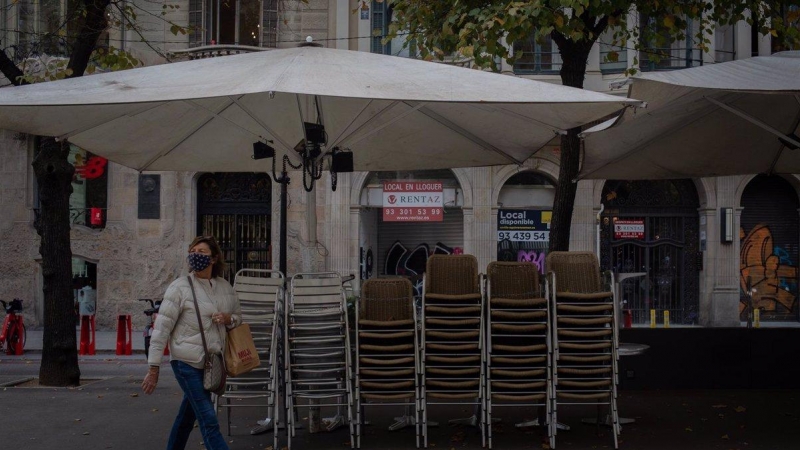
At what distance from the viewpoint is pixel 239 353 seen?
758cm

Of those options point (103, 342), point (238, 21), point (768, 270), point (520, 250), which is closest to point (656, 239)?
point (768, 270)

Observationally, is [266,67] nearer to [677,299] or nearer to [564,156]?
[564,156]

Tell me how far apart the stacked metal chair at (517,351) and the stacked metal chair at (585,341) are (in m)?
0.12

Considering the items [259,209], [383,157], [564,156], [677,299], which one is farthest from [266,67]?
[677,299]

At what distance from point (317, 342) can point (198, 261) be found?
1759mm

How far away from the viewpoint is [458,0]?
13.3 m

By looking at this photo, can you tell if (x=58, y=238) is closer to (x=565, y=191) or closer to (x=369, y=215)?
(x=565, y=191)

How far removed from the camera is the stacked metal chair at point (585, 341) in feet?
28.2

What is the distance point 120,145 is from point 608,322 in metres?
5.24

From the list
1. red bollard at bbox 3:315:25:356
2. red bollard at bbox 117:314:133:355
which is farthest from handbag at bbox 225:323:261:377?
red bollard at bbox 3:315:25:356

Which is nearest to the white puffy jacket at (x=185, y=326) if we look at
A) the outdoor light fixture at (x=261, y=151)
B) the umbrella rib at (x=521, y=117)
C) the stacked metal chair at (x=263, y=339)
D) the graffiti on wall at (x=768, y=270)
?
the stacked metal chair at (x=263, y=339)

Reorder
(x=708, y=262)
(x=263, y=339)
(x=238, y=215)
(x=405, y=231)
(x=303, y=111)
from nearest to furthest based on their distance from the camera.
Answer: (x=263, y=339) → (x=303, y=111) → (x=708, y=262) → (x=238, y=215) → (x=405, y=231)

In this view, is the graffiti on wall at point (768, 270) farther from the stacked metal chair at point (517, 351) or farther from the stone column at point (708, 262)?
the stacked metal chair at point (517, 351)

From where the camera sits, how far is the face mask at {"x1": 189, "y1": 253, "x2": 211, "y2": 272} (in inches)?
291
